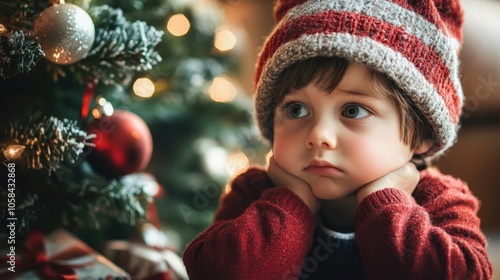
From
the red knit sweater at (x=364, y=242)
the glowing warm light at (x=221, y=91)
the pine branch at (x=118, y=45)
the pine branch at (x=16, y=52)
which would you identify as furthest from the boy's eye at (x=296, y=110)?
the glowing warm light at (x=221, y=91)

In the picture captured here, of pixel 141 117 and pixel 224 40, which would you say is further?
pixel 224 40

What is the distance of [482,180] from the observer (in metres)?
1.28

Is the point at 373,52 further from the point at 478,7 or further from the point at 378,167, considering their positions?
the point at 478,7

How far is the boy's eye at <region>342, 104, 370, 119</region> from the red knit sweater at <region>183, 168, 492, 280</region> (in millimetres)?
118

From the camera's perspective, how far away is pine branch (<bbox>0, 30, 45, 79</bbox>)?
0.69 metres

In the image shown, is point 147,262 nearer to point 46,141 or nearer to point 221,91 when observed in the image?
point 46,141

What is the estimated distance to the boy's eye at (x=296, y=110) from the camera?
78cm

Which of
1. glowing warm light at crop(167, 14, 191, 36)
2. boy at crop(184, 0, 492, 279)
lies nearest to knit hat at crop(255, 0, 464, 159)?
boy at crop(184, 0, 492, 279)

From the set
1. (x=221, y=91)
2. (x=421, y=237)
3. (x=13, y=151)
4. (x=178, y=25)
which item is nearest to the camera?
(x=421, y=237)

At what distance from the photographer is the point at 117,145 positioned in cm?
95

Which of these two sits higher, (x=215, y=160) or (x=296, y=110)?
(x=296, y=110)

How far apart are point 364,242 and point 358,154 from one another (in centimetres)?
13

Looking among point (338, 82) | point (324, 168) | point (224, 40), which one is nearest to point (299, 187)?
point (324, 168)

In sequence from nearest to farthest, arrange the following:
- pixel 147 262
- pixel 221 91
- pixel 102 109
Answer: pixel 102 109 < pixel 147 262 < pixel 221 91
